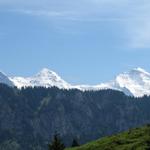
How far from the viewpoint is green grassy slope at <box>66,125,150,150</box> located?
72244mm

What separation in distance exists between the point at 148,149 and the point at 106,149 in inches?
386

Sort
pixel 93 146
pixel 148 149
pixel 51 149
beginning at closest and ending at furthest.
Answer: pixel 148 149
pixel 93 146
pixel 51 149

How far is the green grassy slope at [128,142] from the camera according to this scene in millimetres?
72244

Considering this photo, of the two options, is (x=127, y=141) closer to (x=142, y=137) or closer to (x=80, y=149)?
(x=142, y=137)

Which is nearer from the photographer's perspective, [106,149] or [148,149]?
[148,149]

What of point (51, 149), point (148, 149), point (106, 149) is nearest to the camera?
point (148, 149)

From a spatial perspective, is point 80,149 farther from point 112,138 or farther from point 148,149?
point 148,149

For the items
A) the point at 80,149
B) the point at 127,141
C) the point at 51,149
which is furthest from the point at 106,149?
the point at 51,149

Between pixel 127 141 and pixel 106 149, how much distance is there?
400 centimetres

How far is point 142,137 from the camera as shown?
7819cm

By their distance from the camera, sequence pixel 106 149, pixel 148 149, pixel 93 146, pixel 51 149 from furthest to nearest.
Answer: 1. pixel 51 149
2. pixel 93 146
3. pixel 106 149
4. pixel 148 149

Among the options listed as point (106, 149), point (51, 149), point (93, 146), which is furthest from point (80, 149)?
point (51, 149)

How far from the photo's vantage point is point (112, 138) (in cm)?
8481

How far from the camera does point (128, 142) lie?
257 ft
